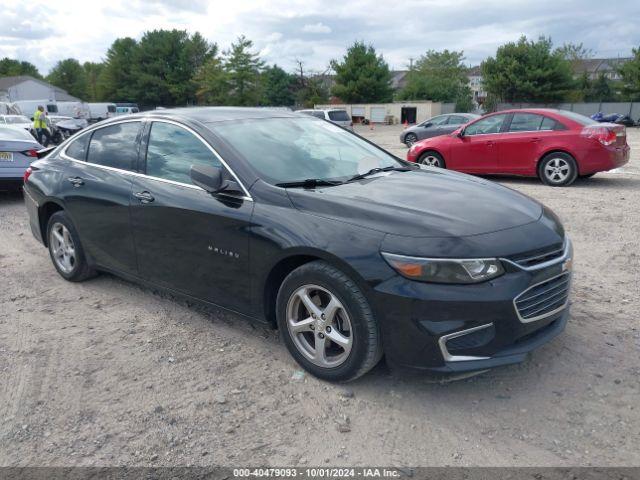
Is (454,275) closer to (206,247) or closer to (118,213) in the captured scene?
(206,247)

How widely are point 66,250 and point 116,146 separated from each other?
4.10 ft

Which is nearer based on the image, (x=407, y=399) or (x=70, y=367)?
(x=407, y=399)

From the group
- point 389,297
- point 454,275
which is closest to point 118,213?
point 389,297

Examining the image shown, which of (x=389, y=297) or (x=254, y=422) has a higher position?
(x=389, y=297)

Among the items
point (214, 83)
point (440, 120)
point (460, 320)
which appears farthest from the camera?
point (214, 83)


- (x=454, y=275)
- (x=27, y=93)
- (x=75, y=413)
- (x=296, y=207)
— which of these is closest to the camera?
(x=454, y=275)

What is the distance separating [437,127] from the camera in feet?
71.8

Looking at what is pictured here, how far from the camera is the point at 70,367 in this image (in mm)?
3611

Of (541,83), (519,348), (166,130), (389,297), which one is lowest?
(519,348)

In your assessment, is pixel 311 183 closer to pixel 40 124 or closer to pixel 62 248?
pixel 62 248

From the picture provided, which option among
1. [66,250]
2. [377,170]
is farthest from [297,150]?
[66,250]

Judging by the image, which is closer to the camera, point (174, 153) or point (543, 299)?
point (543, 299)

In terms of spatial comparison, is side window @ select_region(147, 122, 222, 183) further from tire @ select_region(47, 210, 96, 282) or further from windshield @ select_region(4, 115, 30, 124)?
windshield @ select_region(4, 115, 30, 124)

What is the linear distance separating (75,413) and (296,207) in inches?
67.5
